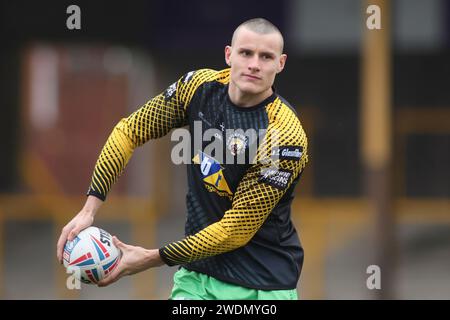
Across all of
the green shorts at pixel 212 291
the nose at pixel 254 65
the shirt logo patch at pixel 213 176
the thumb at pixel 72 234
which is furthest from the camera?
the green shorts at pixel 212 291

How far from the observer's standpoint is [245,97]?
6094 millimetres

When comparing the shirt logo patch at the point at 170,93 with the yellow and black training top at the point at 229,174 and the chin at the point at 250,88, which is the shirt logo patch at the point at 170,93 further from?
the chin at the point at 250,88

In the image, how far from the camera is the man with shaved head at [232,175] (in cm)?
602

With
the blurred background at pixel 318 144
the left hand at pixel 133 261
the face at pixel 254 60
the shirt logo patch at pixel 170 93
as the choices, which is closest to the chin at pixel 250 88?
the face at pixel 254 60

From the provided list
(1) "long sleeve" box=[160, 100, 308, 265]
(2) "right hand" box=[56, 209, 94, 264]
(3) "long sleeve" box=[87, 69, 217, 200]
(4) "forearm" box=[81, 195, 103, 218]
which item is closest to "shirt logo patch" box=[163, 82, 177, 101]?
(3) "long sleeve" box=[87, 69, 217, 200]

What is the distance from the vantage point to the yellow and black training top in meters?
6.04

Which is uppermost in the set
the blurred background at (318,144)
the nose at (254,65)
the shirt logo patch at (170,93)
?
the nose at (254,65)

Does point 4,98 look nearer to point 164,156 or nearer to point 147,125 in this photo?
point 164,156

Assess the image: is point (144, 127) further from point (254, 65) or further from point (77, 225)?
point (254, 65)

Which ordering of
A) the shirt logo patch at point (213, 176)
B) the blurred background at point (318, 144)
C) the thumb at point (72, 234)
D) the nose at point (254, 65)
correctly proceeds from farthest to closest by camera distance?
the blurred background at point (318, 144) < the shirt logo patch at point (213, 176) < the thumb at point (72, 234) < the nose at point (254, 65)

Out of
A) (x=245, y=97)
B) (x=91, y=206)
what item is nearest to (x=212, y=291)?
(x=91, y=206)

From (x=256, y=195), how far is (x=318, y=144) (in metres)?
9.95

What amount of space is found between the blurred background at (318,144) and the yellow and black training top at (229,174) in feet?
21.2

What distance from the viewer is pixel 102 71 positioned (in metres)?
25.5
